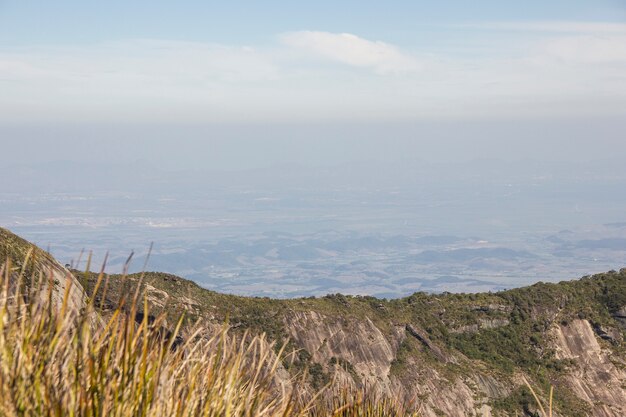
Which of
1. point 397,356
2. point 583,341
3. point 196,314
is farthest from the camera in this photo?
point 583,341

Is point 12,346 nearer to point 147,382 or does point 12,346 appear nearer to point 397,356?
point 147,382

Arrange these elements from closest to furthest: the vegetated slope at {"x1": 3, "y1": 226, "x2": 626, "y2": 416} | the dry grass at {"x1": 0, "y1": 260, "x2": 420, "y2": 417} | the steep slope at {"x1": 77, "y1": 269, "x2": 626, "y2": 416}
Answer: the dry grass at {"x1": 0, "y1": 260, "x2": 420, "y2": 417}
the vegetated slope at {"x1": 3, "y1": 226, "x2": 626, "y2": 416}
the steep slope at {"x1": 77, "y1": 269, "x2": 626, "y2": 416}

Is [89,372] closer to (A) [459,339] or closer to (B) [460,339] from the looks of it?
(A) [459,339]

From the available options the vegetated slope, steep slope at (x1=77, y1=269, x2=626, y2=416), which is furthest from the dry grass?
steep slope at (x1=77, y1=269, x2=626, y2=416)

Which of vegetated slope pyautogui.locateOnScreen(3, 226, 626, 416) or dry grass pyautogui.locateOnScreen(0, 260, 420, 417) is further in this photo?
vegetated slope pyautogui.locateOnScreen(3, 226, 626, 416)

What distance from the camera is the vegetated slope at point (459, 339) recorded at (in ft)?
152

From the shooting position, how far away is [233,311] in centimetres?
4719

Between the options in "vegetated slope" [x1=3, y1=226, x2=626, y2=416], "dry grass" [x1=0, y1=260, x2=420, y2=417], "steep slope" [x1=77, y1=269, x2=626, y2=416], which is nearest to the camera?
"dry grass" [x1=0, y1=260, x2=420, y2=417]

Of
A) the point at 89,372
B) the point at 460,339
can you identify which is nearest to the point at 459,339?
the point at 460,339

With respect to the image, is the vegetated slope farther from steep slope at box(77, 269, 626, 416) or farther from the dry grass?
the dry grass

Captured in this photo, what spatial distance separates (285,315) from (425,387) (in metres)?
9.50

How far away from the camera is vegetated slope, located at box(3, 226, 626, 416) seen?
46.4 m

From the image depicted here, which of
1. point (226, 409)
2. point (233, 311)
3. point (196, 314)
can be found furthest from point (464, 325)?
point (226, 409)

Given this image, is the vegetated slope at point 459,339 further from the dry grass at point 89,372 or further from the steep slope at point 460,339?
the dry grass at point 89,372
